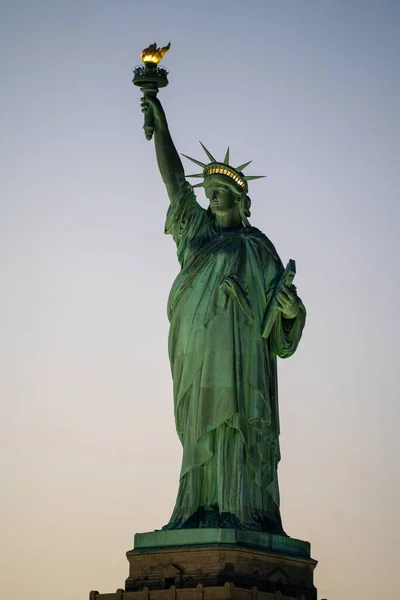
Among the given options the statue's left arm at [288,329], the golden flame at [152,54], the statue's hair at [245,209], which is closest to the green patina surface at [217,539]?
the statue's left arm at [288,329]

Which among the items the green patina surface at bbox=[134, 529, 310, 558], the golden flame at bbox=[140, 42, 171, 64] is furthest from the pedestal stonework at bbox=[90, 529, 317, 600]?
the golden flame at bbox=[140, 42, 171, 64]

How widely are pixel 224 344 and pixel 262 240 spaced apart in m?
1.86

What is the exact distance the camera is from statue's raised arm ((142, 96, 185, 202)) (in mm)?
23750

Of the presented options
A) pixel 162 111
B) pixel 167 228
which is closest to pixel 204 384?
pixel 167 228

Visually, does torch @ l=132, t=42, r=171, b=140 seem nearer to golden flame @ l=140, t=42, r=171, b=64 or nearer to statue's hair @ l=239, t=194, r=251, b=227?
golden flame @ l=140, t=42, r=171, b=64

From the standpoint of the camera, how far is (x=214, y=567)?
68.8 ft

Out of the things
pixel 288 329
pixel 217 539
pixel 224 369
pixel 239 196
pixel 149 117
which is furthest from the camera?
pixel 149 117

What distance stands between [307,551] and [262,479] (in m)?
1.20

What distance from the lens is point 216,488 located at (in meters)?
22.0

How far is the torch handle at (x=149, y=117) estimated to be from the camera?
935 inches

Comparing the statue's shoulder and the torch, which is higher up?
the torch

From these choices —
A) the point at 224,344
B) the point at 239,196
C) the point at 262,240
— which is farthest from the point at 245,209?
the point at 224,344

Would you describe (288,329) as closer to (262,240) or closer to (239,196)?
(262,240)

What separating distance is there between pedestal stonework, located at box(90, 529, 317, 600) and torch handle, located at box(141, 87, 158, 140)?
6.03 meters
